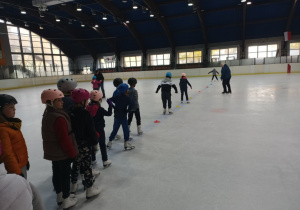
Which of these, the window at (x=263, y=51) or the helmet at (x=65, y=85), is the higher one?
the window at (x=263, y=51)

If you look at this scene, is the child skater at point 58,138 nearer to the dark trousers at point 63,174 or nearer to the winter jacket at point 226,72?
the dark trousers at point 63,174

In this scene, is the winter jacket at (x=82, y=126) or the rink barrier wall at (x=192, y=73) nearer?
the winter jacket at (x=82, y=126)

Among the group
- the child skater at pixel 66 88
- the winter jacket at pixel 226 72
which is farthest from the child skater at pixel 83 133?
the winter jacket at pixel 226 72

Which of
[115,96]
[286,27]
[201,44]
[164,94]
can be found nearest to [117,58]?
[201,44]

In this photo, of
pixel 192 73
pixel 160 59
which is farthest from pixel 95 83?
pixel 160 59

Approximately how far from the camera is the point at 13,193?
0.78m

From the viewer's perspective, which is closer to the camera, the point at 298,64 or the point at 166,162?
the point at 166,162

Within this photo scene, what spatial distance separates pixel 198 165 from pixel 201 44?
29.3 meters

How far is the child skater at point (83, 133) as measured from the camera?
231 cm

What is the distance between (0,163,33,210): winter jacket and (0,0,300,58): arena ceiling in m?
21.9

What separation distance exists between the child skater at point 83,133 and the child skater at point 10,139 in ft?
1.80

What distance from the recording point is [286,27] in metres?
24.1

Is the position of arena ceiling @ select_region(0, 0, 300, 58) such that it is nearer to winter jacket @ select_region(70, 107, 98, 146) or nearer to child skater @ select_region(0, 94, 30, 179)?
winter jacket @ select_region(70, 107, 98, 146)

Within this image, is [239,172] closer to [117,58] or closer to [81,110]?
[81,110]
